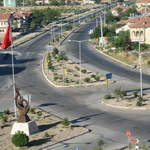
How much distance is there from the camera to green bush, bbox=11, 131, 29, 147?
141ft

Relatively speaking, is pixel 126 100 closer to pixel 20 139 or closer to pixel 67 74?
pixel 20 139

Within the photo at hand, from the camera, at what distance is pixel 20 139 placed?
43.1 m

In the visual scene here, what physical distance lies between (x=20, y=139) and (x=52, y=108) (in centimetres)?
1532

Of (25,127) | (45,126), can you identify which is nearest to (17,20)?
(45,126)

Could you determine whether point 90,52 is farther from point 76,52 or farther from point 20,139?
point 20,139

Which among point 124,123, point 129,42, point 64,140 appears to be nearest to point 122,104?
point 124,123

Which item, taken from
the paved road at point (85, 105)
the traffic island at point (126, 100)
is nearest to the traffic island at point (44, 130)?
the paved road at point (85, 105)

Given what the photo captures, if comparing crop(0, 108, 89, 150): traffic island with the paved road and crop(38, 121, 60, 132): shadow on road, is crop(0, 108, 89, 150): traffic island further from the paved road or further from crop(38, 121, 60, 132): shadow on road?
the paved road

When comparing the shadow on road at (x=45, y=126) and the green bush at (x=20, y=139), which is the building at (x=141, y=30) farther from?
the green bush at (x=20, y=139)

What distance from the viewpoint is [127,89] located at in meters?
66.9

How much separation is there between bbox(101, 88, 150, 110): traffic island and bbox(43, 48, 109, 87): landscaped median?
35.7ft

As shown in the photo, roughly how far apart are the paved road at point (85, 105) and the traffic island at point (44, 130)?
1.22 metres

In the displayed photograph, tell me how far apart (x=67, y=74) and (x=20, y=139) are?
37859 millimetres

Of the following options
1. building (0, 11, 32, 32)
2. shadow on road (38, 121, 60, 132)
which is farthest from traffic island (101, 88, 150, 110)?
building (0, 11, 32, 32)
